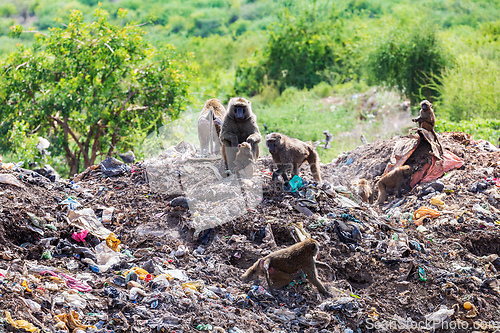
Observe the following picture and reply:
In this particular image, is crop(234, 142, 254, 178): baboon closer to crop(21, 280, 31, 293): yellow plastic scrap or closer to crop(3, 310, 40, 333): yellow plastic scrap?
crop(21, 280, 31, 293): yellow plastic scrap

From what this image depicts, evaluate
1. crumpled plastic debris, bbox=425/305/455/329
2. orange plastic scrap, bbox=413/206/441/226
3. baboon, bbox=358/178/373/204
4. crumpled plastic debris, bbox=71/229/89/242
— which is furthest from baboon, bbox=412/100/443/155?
crumpled plastic debris, bbox=71/229/89/242

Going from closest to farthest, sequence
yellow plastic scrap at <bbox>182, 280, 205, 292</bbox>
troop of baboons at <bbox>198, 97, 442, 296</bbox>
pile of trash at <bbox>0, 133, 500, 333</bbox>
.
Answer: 1. pile of trash at <bbox>0, 133, 500, 333</bbox>
2. yellow plastic scrap at <bbox>182, 280, 205, 292</bbox>
3. troop of baboons at <bbox>198, 97, 442, 296</bbox>

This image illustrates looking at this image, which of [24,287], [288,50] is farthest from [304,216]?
[288,50]

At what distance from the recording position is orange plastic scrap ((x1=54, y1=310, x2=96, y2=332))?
3916mm

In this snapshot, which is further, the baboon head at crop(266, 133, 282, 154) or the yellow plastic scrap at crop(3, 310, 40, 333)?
the baboon head at crop(266, 133, 282, 154)

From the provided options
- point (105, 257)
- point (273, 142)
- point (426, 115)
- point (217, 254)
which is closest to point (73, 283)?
point (105, 257)

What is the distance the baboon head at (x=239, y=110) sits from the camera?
23.3 feet

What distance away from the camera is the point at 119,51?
11.8 m

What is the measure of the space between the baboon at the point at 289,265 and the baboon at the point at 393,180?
4366 millimetres

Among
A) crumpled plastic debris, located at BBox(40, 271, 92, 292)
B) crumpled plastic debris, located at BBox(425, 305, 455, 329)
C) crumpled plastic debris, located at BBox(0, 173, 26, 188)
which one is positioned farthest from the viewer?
crumpled plastic debris, located at BBox(0, 173, 26, 188)

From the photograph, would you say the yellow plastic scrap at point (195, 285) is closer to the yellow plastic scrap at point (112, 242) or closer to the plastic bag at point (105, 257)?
the plastic bag at point (105, 257)

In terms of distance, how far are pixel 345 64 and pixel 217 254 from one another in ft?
66.9

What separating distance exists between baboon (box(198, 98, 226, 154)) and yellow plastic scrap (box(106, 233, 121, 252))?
9.66 feet

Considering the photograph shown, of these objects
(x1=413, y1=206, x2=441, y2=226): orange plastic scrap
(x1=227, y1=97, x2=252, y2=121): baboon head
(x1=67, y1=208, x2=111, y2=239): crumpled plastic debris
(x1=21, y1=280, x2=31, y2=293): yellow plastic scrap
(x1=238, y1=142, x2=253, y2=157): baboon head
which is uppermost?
(x1=227, y1=97, x2=252, y2=121): baboon head
